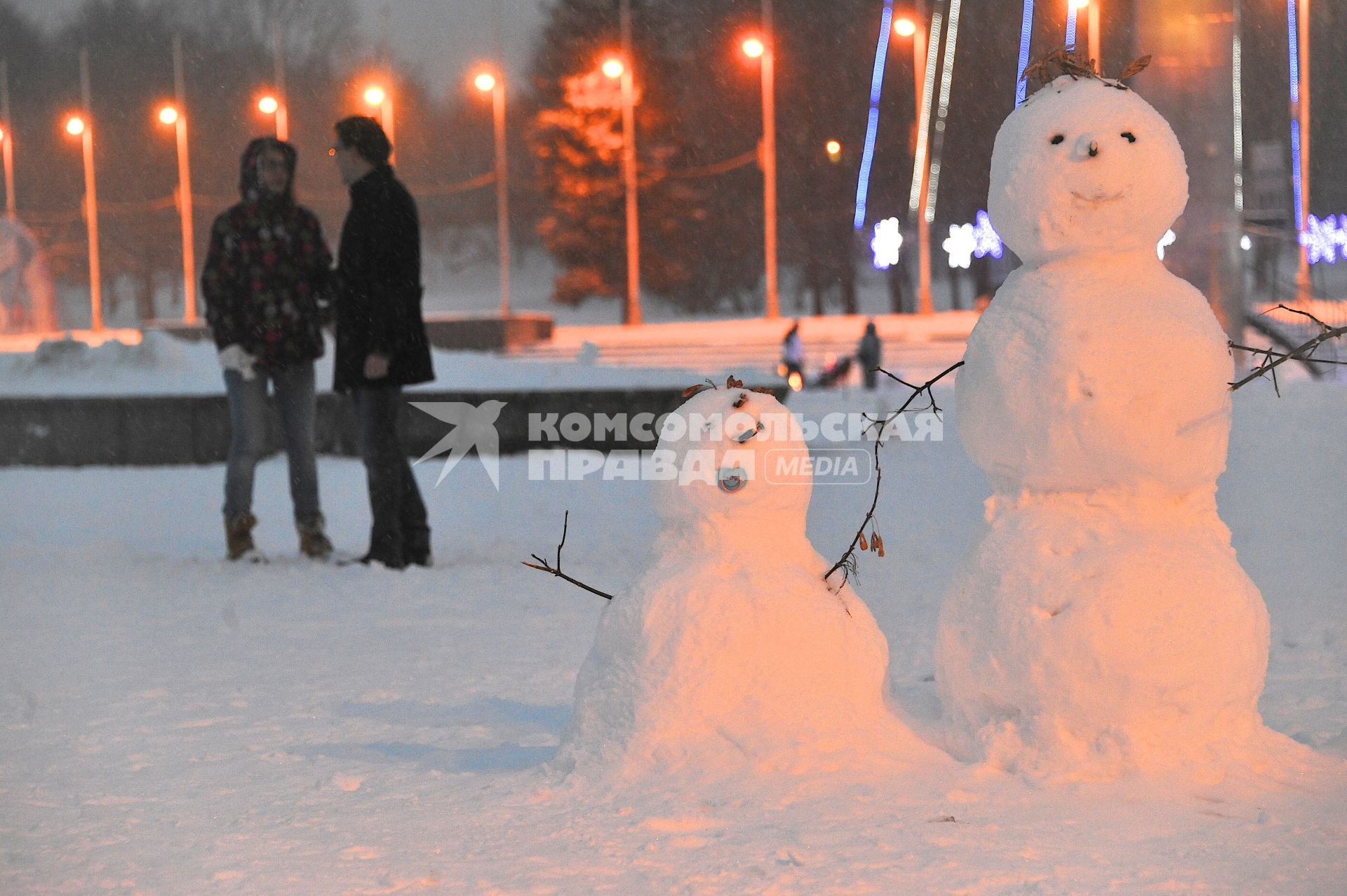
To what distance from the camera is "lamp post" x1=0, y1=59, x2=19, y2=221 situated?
37031 mm

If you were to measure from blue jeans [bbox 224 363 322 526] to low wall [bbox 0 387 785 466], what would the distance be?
478 cm

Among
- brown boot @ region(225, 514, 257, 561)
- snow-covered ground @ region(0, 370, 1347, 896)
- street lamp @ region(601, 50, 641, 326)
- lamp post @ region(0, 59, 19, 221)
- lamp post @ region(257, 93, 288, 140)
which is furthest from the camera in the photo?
lamp post @ region(0, 59, 19, 221)

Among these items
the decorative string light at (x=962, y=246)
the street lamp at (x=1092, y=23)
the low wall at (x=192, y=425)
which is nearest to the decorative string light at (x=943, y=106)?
the decorative string light at (x=962, y=246)

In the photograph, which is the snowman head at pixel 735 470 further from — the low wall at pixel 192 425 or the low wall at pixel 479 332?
the low wall at pixel 479 332

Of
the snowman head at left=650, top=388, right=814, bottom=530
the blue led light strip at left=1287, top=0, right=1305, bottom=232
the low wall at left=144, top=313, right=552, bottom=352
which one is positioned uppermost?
the blue led light strip at left=1287, top=0, right=1305, bottom=232

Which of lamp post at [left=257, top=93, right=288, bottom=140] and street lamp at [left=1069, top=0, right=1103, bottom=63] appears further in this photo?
lamp post at [left=257, top=93, right=288, bottom=140]

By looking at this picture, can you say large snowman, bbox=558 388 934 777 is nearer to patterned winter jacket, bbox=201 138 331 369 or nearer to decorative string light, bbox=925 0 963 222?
patterned winter jacket, bbox=201 138 331 369

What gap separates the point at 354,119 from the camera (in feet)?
20.7

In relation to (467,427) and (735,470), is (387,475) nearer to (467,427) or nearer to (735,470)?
(735,470)

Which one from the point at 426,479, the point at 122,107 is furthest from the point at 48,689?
the point at 122,107

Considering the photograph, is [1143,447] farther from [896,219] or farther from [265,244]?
[896,219]

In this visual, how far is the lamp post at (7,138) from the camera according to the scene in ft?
121

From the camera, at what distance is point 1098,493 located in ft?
9.97

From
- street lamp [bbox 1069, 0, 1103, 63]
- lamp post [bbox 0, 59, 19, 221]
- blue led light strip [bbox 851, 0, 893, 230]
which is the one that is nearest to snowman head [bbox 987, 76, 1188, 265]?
street lamp [bbox 1069, 0, 1103, 63]
